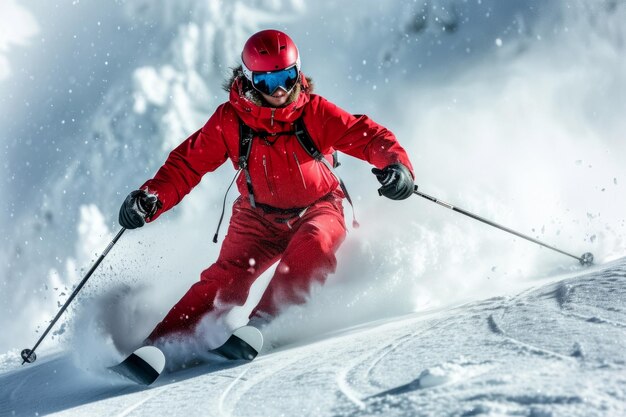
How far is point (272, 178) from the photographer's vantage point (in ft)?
11.9

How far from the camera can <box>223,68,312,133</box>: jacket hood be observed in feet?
11.2

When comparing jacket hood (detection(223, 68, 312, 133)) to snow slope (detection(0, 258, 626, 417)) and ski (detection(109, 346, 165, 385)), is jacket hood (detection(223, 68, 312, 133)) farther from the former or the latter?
ski (detection(109, 346, 165, 385))

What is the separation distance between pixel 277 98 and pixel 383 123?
17.8ft

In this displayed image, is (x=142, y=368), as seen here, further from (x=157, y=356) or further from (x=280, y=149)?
(x=280, y=149)

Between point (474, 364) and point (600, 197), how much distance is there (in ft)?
17.1

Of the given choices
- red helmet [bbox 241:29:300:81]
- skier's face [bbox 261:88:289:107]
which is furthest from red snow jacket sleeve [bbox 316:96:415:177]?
red helmet [bbox 241:29:300:81]

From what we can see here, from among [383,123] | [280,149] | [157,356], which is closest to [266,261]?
[280,149]

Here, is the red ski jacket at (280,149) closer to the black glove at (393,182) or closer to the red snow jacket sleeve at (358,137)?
the red snow jacket sleeve at (358,137)

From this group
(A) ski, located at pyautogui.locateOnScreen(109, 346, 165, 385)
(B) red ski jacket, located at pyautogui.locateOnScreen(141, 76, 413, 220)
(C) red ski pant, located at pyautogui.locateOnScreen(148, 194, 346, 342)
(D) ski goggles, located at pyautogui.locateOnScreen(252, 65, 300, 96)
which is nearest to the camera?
(A) ski, located at pyautogui.locateOnScreen(109, 346, 165, 385)

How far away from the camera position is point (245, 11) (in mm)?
9961

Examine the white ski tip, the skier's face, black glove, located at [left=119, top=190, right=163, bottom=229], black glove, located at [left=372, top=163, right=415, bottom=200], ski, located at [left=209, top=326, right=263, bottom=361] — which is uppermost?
the skier's face

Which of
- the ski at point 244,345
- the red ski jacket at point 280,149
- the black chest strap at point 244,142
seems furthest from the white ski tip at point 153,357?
the black chest strap at point 244,142

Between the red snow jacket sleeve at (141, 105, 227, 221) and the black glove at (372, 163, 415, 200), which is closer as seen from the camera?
the black glove at (372, 163, 415, 200)

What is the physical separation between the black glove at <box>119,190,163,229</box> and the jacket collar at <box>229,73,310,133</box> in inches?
29.9
